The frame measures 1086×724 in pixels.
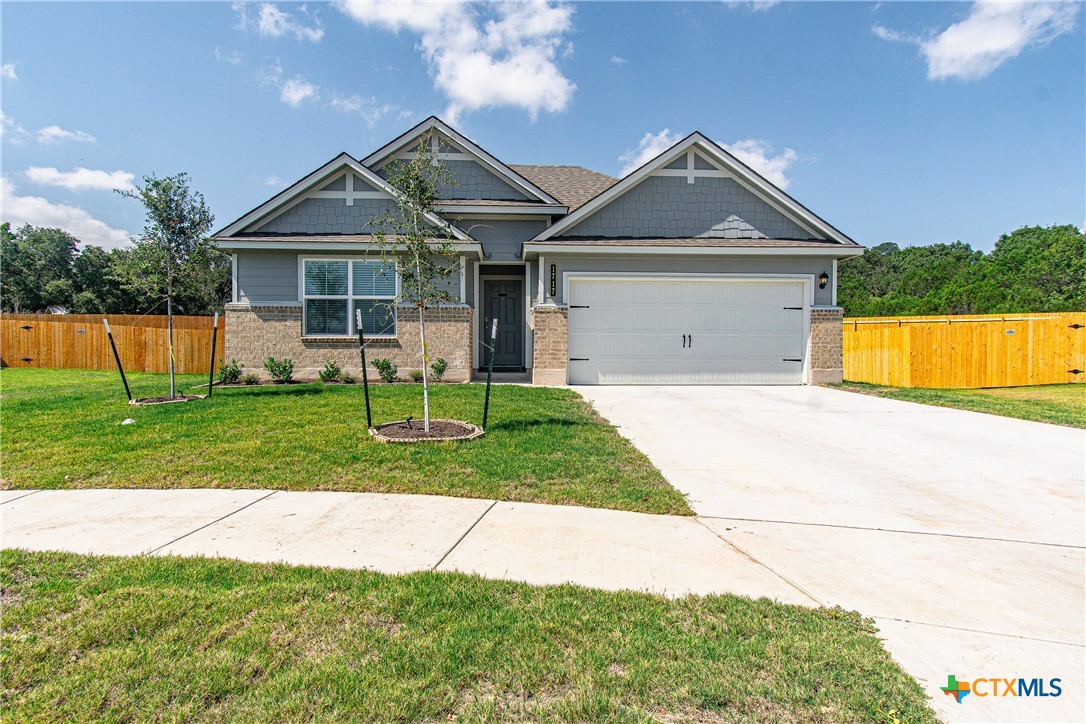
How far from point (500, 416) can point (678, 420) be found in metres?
2.74

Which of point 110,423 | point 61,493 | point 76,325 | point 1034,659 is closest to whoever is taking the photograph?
point 1034,659

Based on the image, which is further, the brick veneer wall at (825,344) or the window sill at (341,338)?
the brick veneer wall at (825,344)

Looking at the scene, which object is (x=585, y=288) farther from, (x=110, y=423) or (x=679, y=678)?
(x=679, y=678)

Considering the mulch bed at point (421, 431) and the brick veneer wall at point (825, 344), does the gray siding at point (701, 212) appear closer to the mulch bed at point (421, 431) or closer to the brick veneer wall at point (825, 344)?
the brick veneer wall at point (825, 344)

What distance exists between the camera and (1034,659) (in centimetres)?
249

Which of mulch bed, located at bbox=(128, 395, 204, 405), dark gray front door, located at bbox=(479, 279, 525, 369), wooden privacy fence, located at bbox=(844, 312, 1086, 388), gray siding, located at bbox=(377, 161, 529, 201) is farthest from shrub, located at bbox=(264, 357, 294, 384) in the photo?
wooden privacy fence, located at bbox=(844, 312, 1086, 388)

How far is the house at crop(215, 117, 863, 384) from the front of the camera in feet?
42.6

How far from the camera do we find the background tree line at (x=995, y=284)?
31312mm

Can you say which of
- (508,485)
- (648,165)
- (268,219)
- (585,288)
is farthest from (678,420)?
(268,219)

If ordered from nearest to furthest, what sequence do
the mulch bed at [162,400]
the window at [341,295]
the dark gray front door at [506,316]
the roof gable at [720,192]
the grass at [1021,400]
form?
1. the mulch bed at [162,400]
2. the grass at [1021,400]
3. the window at [341,295]
4. the roof gable at [720,192]
5. the dark gray front door at [506,316]

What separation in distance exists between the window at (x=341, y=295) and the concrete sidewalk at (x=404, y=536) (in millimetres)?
8617

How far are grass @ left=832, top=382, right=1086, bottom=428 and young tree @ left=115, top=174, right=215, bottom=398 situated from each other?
13.8 m

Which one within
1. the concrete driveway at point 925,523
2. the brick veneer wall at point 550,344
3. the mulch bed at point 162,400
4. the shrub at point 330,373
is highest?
the brick veneer wall at point 550,344

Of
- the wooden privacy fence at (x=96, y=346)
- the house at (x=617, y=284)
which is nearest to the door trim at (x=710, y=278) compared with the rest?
the house at (x=617, y=284)
